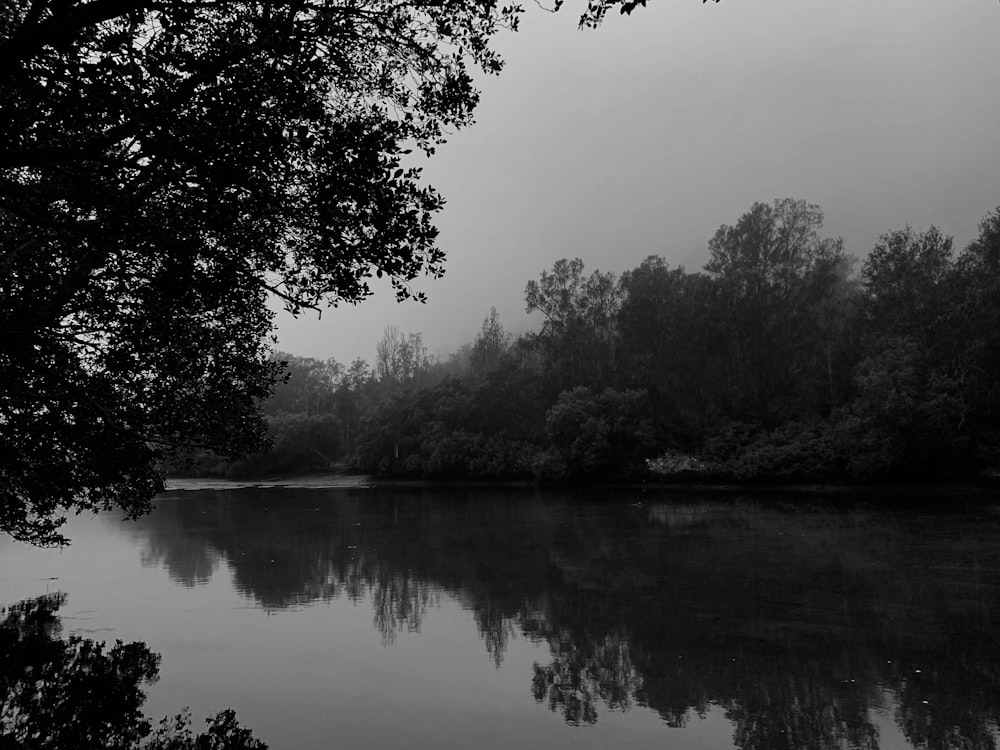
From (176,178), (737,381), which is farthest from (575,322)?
(176,178)

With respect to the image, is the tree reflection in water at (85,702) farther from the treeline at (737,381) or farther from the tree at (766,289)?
the tree at (766,289)

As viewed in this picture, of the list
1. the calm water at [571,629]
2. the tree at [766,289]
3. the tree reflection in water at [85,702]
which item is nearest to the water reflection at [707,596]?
the calm water at [571,629]

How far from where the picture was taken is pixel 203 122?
5.75 metres

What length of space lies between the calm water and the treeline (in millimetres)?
14384

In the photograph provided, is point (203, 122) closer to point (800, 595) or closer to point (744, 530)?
point (800, 595)

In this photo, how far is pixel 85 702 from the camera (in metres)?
8.80

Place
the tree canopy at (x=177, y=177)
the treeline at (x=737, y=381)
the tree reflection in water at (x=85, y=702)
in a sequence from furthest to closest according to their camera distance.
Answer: the treeline at (x=737, y=381)
the tree reflection in water at (x=85, y=702)
the tree canopy at (x=177, y=177)

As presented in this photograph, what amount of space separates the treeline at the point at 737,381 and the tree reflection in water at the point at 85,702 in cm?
3731

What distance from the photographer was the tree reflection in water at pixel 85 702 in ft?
25.4

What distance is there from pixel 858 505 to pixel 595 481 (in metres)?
21.7

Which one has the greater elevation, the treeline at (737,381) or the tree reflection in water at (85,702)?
the treeline at (737,381)

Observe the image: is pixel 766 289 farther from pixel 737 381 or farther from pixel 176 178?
pixel 176 178

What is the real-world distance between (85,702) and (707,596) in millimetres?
11331

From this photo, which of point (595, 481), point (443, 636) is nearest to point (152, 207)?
point (443, 636)
